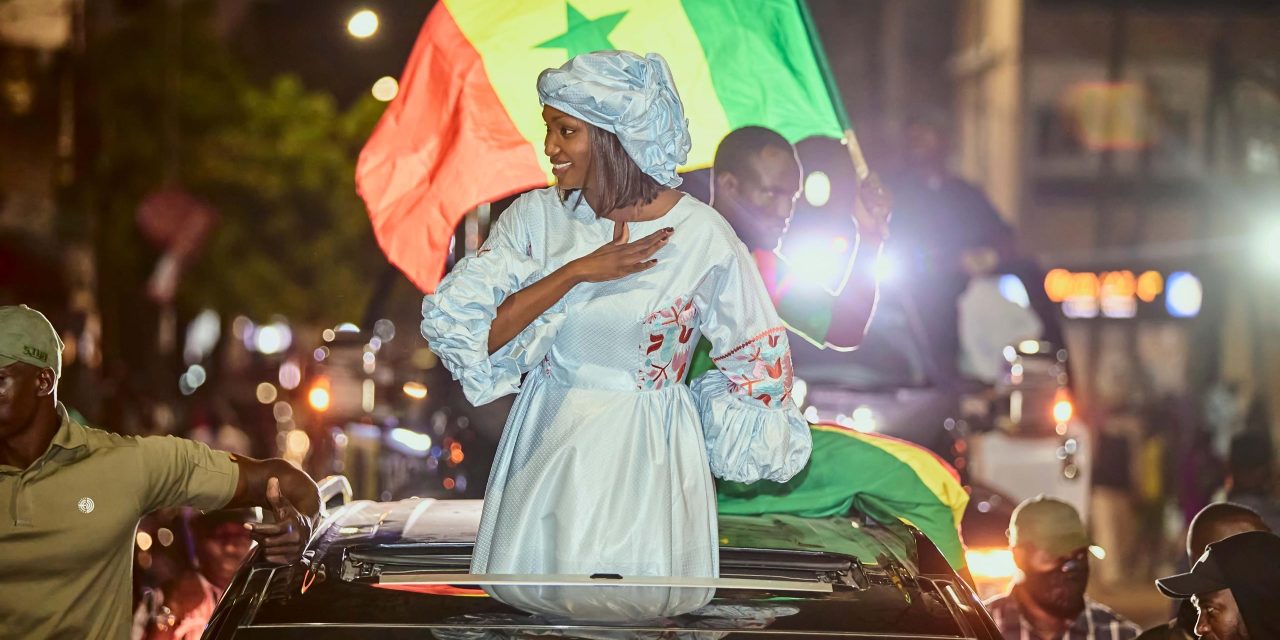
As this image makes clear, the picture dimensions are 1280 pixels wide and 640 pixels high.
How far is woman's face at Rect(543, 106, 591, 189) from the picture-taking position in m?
3.85

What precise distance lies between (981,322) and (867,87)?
19.2 m

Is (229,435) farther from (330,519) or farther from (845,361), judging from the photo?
(330,519)

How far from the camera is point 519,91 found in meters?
5.65

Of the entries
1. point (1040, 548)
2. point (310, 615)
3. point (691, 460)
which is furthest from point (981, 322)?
point (310, 615)

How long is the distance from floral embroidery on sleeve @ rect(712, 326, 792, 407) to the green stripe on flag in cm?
195

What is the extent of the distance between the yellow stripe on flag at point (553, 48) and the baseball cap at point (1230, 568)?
7.03 feet

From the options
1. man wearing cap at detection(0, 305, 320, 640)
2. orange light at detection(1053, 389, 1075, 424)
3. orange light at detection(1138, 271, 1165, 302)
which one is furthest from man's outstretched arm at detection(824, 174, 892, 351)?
orange light at detection(1138, 271, 1165, 302)

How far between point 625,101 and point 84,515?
1.49 metres

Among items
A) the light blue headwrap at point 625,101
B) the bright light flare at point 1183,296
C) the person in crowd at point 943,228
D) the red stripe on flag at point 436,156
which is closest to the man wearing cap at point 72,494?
the light blue headwrap at point 625,101

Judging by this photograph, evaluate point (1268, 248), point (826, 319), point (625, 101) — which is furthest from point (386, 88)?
point (1268, 248)

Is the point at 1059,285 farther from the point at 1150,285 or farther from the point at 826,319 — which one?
the point at 826,319

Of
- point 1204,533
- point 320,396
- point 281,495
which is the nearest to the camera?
point 281,495

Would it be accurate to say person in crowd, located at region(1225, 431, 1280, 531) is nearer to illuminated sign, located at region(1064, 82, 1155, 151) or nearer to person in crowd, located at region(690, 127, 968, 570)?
person in crowd, located at region(690, 127, 968, 570)

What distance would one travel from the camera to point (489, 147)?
5617mm
